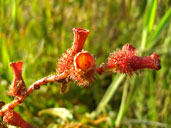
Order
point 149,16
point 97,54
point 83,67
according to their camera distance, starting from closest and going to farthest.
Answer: point 83,67 → point 149,16 → point 97,54

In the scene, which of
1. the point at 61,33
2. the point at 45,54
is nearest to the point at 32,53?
the point at 45,54

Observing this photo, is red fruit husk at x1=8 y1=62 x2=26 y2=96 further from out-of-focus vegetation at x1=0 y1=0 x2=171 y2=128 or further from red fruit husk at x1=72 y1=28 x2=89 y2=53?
out-of-focus vegetation at x1=0 y1=0 x2=171 y2=128

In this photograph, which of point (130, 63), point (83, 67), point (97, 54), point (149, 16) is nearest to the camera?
point (83, 67)

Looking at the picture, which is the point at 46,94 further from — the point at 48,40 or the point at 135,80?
the point at 135,80

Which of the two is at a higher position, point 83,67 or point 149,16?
point 149,16

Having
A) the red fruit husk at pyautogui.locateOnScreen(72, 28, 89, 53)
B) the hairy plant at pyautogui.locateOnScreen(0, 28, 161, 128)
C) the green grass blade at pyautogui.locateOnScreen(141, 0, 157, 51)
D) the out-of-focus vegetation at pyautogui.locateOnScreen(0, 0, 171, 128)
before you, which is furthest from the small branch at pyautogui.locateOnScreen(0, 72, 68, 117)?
the green grass blade at pyautogui.locateOnScreen(141, 0, 157, 51)

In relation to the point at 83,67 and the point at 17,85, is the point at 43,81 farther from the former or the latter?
the point at 83,67

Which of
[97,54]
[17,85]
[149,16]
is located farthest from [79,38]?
[97,54]
